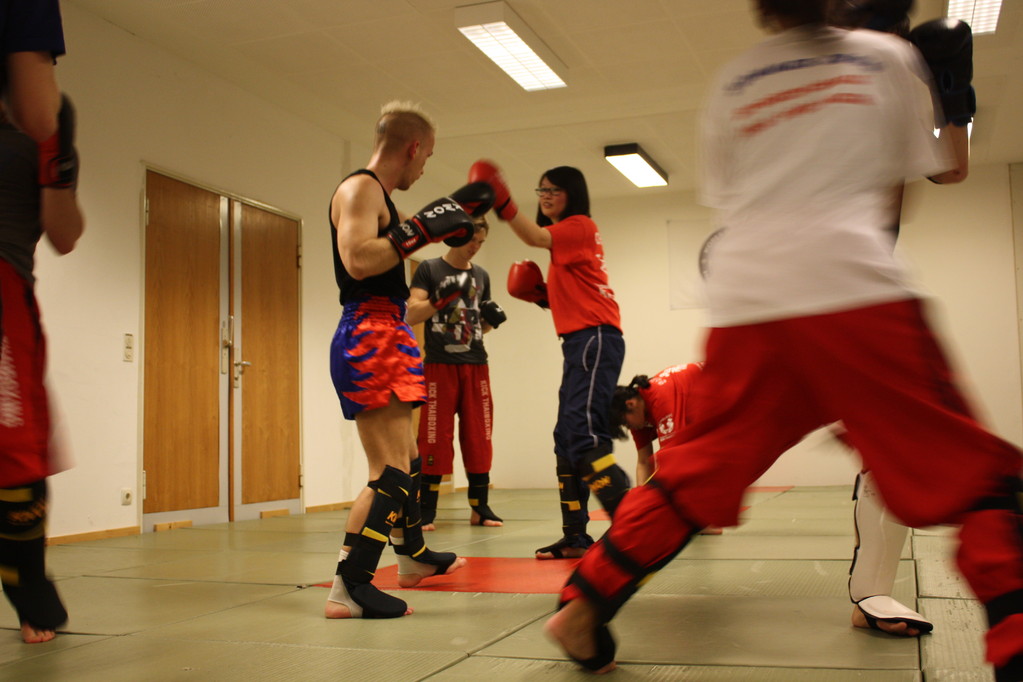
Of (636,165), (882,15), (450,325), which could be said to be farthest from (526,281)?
(636,165)

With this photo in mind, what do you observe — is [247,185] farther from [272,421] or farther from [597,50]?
[597,50]

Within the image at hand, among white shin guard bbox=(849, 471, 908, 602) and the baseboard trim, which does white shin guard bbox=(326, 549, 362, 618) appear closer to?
white shin guard bbox=(849, 471, 908, 602)

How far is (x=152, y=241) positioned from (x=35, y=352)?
3974 mm

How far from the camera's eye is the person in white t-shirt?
4.02ft

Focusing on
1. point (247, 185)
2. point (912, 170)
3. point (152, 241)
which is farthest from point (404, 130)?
point (247, 185)

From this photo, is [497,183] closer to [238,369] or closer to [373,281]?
[373,281]

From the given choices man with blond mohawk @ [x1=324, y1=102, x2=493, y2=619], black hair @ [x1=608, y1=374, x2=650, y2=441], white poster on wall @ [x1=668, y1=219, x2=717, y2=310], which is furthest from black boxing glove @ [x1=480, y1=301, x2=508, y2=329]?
white poster on wall @ [x1=668, y1=219, x2=717, y2=310]

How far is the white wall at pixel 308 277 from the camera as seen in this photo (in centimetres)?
536

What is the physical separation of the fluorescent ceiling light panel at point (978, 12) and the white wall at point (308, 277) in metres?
2.33

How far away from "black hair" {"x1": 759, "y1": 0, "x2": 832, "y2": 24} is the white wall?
1.20 metres

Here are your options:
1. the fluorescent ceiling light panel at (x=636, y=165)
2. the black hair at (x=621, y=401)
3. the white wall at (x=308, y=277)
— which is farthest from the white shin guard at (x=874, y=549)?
the fluorescent ceiling light panel at (x=636, y=165)

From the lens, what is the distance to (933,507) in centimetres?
123

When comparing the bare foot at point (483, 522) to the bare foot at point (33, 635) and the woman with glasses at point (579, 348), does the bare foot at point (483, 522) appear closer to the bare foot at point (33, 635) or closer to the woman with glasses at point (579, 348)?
the woman with glasses at point (579, 348)

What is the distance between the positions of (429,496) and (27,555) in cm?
308
